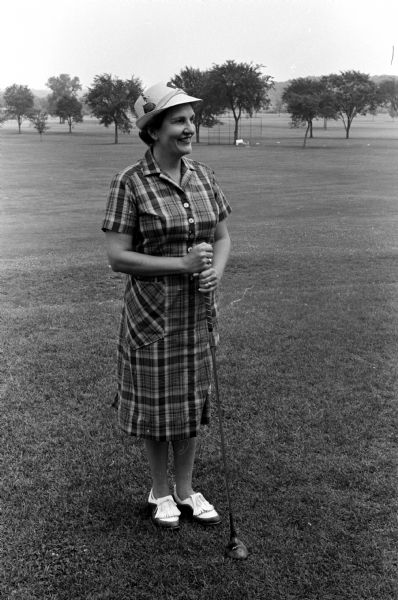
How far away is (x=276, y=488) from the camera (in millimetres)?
3695

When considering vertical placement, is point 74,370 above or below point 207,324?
below

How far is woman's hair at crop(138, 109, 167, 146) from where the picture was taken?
2.95 m

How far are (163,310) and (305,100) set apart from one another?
65.0 metres

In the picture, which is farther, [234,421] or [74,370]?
[74,370]

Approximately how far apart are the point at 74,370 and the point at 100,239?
298 inches

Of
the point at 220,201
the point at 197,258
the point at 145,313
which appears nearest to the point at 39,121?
the point at 220,201

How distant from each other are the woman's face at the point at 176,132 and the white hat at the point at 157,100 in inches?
1.6

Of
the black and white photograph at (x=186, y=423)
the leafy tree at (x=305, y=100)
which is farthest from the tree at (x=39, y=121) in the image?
the black and white photograph at (x=186, y=423)

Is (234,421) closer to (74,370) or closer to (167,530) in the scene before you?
(167,530)

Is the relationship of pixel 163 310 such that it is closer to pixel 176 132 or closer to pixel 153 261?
pixel 153 261

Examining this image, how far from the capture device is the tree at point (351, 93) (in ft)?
223

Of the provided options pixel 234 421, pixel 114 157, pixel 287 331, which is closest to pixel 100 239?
pixel 287 331

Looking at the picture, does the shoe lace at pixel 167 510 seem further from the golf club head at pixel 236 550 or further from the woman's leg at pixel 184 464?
the golf club head at pixel 236 550

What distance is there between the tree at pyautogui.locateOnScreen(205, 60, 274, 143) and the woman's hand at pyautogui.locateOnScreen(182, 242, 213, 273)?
67713mm
